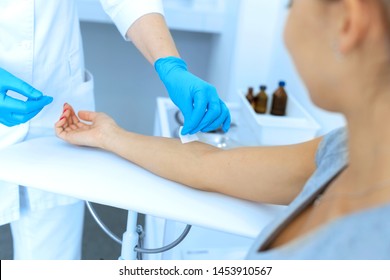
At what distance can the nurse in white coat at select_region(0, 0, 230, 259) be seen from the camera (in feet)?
3.69

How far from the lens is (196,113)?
1.10 m

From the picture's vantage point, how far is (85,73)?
56.3 inches

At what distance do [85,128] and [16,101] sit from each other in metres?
0.18

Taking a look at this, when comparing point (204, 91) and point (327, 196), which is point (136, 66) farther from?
point (327, 196)

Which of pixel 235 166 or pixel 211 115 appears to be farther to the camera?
pixel 211 115

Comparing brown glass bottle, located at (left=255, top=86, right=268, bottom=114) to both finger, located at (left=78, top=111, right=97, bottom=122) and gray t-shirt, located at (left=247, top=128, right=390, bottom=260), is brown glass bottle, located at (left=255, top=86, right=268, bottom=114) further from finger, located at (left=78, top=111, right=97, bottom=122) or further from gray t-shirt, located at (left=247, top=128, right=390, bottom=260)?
gray t-shirt, located at (left=247, top=128, right=390, bottom=260)

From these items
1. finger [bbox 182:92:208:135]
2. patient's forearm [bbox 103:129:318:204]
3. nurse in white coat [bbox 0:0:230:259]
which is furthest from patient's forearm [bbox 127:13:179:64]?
patient's forearm [bbox 103:129:318:204]

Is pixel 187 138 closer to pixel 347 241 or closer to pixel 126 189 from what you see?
pixel 126 189

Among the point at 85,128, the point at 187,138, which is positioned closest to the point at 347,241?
the point at 187,138

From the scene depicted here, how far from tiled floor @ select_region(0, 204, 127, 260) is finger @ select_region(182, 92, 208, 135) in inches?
45.2

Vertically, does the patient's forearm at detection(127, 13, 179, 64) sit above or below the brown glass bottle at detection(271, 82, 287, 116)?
above

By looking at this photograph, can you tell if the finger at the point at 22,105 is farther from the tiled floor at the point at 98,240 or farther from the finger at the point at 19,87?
the tiled floor at the point at 98,240

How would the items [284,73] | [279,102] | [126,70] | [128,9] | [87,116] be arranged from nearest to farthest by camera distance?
[87,116]
[128,9]
[279,102]
[284,73]
[126,70]
